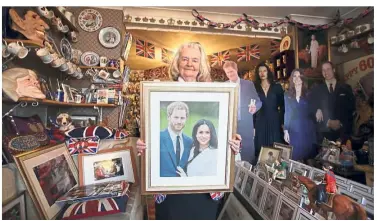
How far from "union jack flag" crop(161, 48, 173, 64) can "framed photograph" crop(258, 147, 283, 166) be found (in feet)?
3.00

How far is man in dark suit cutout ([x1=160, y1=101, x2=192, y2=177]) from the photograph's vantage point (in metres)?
0.89

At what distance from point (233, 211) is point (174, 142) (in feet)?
1.85

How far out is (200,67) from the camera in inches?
49.4

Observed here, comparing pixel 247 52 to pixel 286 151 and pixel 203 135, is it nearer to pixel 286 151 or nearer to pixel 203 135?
pixel 286 151

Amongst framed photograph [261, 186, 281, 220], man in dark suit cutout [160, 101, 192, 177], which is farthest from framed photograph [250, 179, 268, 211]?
man in dark suit cutout [160, 101, 192, 177]

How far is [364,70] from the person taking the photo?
1398 millimetres

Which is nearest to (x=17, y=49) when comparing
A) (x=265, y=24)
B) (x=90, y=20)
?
(x=90, y=20)

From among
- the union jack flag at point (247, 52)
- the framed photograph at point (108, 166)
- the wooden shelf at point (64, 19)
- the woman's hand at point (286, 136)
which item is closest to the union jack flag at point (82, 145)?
the framed photograph at point (108, 166)

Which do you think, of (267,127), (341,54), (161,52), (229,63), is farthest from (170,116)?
(341,54)

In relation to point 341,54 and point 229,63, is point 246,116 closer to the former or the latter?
point 229,63

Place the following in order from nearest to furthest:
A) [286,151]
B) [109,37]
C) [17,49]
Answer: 1. [17,49]
2. [109,37]
3. [286,151]

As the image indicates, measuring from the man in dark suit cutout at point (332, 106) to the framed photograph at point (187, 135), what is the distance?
1.07 metres

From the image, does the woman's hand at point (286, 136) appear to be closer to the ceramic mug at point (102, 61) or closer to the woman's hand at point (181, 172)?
the woman's hand at point (181, 172)

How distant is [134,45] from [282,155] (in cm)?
129
